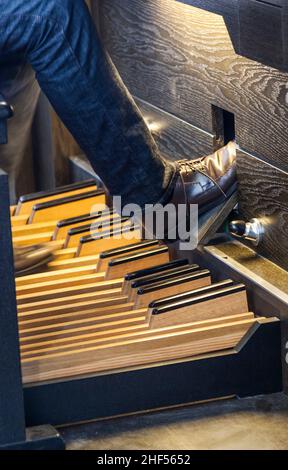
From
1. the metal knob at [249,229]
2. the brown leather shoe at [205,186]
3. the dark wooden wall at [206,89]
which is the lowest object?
the metal knob at [249,229]

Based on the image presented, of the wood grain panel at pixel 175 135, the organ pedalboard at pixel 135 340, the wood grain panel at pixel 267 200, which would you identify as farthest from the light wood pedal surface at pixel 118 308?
the wood grain panel at pixel 175 135

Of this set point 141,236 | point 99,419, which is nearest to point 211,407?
point 99,419

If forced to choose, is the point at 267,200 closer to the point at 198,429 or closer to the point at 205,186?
the point at 205,186

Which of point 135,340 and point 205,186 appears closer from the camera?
point 135,340

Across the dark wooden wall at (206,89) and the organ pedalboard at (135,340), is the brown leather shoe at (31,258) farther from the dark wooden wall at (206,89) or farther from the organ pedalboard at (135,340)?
the dark wooden wall at (206,89)

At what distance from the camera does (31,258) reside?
2.12m

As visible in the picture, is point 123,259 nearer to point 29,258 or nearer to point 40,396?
point 29,258

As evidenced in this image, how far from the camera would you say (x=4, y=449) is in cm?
159

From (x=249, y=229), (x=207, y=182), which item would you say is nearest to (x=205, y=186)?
(x=207, y=182)

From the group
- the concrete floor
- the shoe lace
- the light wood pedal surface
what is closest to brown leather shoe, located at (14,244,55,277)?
the light wood pedal surface

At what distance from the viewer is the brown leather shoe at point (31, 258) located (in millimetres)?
2102

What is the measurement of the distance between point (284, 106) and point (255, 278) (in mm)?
316

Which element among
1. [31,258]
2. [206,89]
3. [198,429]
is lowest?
[198,429]

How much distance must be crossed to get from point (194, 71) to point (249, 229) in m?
0.41
